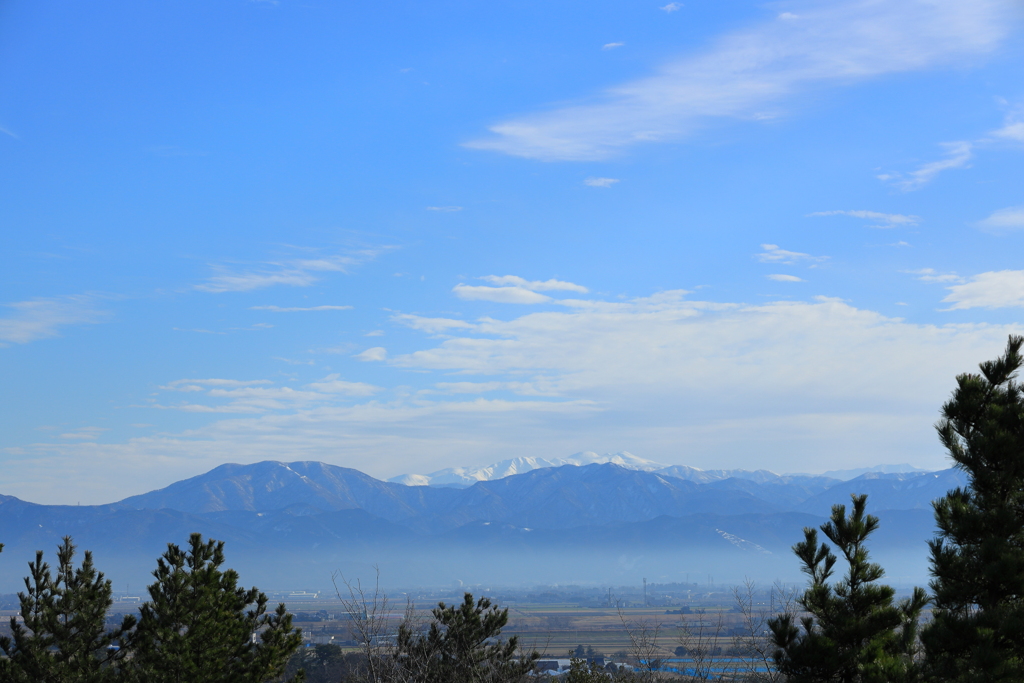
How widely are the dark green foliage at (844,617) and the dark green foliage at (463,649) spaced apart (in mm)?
8206

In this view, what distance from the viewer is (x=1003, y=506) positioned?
9898 millimetres

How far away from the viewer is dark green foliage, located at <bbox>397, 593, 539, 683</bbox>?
58.1ft

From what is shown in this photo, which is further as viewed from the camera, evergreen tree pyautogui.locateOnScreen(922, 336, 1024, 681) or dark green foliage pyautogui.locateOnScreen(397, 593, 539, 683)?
dark green foliage pyautogui.locateOnScreen(397, 593, 539, 683)

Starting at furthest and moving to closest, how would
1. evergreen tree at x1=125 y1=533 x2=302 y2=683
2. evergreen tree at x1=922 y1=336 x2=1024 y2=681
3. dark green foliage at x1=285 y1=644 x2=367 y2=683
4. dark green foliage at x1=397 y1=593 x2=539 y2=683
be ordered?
dark green foliage at x1=285 y1=644 x2=367 y2=683 < dark green foliage at x1=397 y1=593 x2=539 y2=683 < evergreen tree at x1=125 y1=533 x2=302 y2=683 < evergreen tree at x1=922 y1=336 x2=1024 y2=681

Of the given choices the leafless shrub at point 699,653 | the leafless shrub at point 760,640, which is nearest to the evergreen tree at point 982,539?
the leafless shrub at point 760,640

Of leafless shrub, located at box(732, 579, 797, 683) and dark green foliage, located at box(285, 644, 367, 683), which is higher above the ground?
leafless shrub, located at box(732, 579, 797, 683)

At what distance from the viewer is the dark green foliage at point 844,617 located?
390 inches

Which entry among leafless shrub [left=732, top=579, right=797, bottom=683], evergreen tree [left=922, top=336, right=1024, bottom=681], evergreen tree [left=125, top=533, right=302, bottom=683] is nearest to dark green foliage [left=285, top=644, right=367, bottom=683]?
evergreen tree [left=125, top=533, right=302, bottom=683]

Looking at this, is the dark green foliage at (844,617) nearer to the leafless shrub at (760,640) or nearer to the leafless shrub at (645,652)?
the leafless shrub at (760,640)

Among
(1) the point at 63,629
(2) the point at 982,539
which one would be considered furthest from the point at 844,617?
(1) the point at 63,629

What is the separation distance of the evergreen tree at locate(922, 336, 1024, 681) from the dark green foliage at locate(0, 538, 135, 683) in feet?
48.6

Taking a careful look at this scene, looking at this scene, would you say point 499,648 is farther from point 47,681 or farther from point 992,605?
point 992,605

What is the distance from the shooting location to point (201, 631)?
54.8 feet

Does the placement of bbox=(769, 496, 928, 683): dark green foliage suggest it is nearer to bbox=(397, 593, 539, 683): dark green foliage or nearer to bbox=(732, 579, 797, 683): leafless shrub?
bbox=(732, 579, 797, 683): leafless shrub
